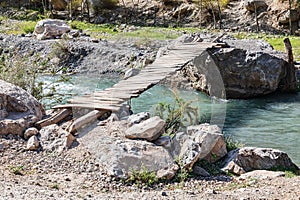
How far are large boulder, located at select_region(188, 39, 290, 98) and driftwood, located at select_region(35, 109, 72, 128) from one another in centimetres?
708

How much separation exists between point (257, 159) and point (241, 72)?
7314mm

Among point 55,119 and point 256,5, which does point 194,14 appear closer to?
point 256,5

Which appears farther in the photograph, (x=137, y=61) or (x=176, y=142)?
(x=137, y=61)

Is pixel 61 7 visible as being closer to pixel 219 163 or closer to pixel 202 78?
pixel 202 78

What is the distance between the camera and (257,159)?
22.4 ft

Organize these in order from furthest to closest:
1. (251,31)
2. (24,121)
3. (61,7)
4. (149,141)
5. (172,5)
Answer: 1. (61,7)
2. (172,5)
3. (251,31)
4. (24,121)
5. (149,141)

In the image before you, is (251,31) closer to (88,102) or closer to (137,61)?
(137,61)

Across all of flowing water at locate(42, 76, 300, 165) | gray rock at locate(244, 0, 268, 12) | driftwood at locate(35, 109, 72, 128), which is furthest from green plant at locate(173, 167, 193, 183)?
gray rock at locate(244, 0, 268, 12)

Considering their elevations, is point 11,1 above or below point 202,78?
above

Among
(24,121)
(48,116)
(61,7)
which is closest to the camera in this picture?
(24,121)

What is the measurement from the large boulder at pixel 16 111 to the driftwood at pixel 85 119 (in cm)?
63

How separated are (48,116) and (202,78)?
762cm

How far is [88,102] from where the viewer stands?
25.0ft

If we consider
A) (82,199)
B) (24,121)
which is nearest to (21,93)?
(24,121)
